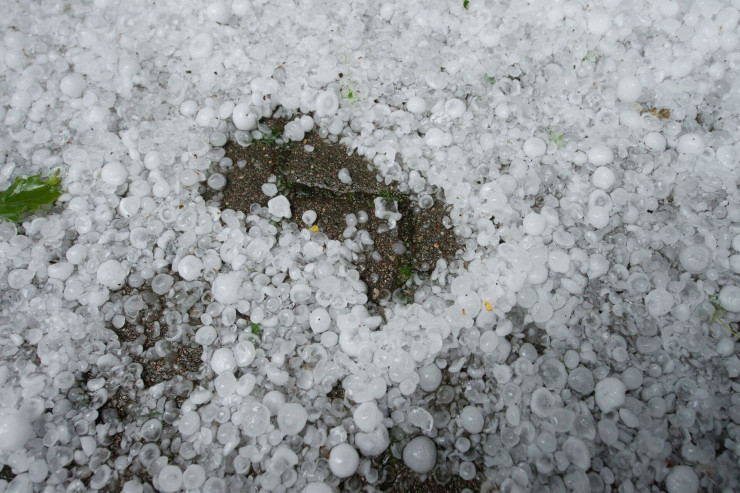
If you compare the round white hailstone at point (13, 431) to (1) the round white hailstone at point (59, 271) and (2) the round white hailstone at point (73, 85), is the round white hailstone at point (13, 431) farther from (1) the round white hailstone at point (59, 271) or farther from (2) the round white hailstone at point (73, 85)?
(2) the round white hailstone at point (73, 85)

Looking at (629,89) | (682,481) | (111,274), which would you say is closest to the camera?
(682,481)

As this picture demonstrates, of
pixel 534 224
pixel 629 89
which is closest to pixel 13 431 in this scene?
pixel 534 224

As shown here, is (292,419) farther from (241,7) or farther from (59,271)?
(241,7)

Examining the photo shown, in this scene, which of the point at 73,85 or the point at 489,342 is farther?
the point at 73,85

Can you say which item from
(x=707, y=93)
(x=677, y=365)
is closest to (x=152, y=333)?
(x=677, y=365)

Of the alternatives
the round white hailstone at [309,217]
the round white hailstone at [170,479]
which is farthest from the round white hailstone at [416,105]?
the round white hailstone at [170,479]

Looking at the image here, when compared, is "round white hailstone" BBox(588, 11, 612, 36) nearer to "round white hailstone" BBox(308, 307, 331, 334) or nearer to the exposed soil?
the exposed soil
